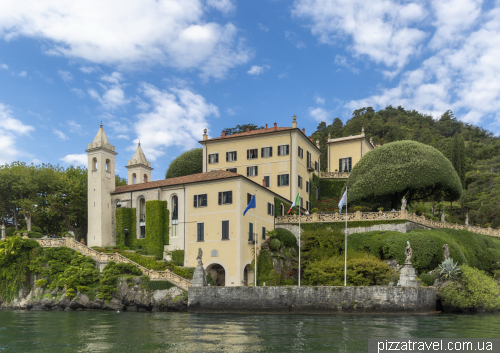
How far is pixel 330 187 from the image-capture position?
63.5 m

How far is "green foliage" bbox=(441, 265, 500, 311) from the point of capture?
112 ft

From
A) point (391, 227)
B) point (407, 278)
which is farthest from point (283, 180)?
point (407, 278)

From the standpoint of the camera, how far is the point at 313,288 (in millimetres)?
33094

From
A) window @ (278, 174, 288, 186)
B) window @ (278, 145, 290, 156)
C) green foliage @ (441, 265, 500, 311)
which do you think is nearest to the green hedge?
window @ (278, 174, 288, 186)

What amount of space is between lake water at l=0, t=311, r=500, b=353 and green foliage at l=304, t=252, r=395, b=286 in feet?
18.0

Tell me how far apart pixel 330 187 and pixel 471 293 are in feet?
99.9

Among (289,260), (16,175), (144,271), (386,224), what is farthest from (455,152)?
(16,175)

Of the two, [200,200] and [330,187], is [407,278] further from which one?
[330,187]

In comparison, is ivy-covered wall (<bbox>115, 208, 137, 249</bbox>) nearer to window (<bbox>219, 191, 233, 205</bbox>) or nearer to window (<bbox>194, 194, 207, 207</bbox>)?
window (<bbox>194, 194, 207, 207</bbox>)

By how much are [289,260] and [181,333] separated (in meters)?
23.0

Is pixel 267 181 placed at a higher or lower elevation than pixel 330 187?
higher

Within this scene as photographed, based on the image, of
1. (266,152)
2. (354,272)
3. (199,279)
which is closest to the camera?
(354,272)

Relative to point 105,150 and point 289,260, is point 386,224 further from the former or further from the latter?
point 105,150

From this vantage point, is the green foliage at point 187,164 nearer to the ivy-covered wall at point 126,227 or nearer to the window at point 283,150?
the window at point 283,150
